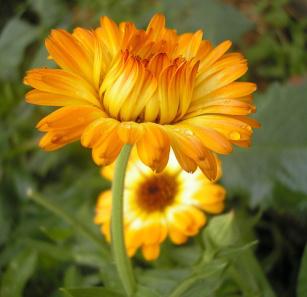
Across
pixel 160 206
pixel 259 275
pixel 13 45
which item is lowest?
pixel 259 275

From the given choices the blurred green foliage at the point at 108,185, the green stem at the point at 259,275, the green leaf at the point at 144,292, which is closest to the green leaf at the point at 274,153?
the blurred green foliage at the point at 108,185

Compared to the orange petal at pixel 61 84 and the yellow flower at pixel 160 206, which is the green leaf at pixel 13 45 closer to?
the yellow flower at pixel 160 206

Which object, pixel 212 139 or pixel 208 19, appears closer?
pixel 212 139

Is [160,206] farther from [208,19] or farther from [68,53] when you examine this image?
[208,19]

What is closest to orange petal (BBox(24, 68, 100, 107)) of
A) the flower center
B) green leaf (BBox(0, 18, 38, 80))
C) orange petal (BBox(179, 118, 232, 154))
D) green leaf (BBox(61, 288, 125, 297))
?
orange petal (BBox(179, 118, 232, 154))


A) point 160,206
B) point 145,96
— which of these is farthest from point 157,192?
point 145,96

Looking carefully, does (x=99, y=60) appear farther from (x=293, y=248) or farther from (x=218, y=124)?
(x=293, y=248)

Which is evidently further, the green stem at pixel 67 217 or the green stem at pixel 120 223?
the green stem at pixel 67 217
